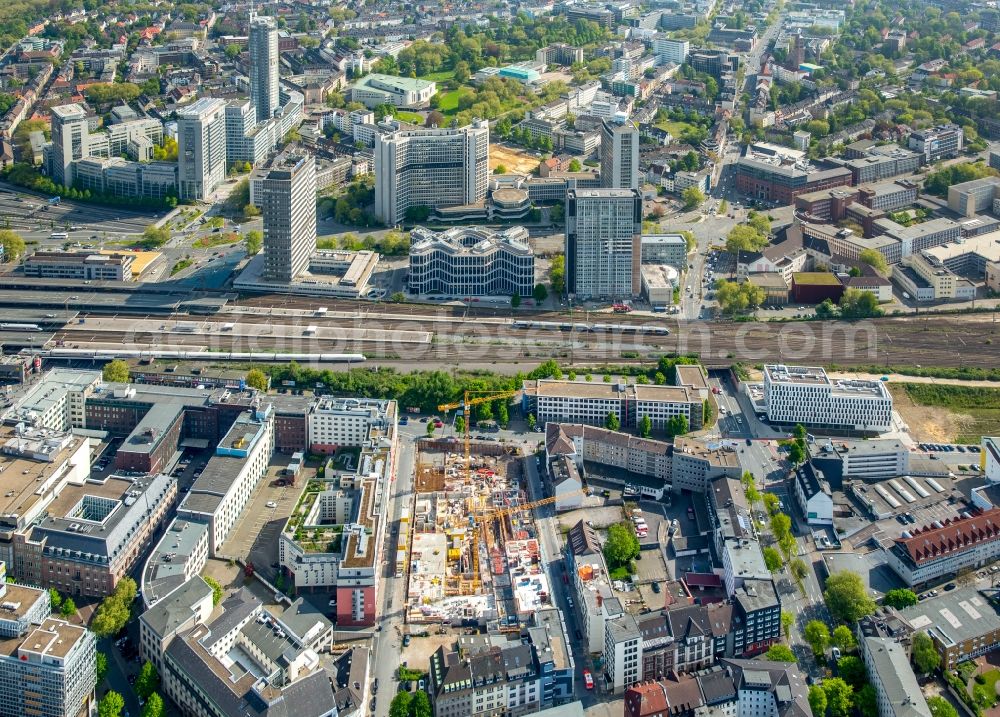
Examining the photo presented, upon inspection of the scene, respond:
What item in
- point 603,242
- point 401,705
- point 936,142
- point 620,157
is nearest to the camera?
point 401,705

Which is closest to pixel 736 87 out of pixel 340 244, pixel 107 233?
pixel 340 244

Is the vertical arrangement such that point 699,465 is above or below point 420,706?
above

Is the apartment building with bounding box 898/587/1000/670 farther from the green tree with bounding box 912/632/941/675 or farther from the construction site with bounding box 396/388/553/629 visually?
the construction site with bounding box 396/388/553/629

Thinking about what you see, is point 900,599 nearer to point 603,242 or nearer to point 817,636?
point 817,636

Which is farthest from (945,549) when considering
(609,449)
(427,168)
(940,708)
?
(427,168)

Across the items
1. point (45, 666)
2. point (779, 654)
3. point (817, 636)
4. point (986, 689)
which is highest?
point (45, 666)

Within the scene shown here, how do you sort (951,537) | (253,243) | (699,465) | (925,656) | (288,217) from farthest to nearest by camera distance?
(253,243)
(288,217)
(699,465)
(951,537)
(925,656)

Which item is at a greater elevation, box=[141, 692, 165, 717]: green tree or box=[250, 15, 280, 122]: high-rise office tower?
box=[250, 15, 280, 122]: high-rise office tower

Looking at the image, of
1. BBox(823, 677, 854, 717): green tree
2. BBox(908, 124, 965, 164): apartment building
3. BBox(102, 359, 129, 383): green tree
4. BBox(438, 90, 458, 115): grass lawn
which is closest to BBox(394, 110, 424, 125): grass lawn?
BBox(438, 90, 458, 115): grass lawn
